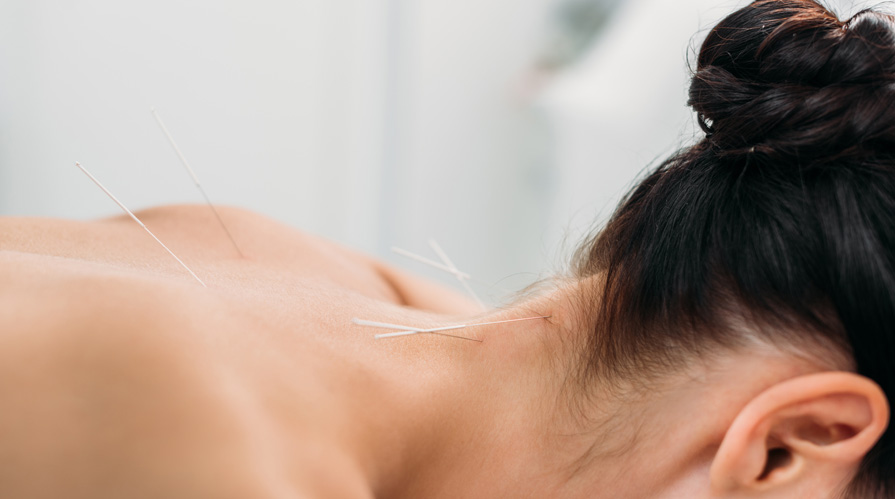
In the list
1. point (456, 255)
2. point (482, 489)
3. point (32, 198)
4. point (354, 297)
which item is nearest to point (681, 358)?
point (482, 489)

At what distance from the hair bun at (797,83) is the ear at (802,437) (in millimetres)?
194

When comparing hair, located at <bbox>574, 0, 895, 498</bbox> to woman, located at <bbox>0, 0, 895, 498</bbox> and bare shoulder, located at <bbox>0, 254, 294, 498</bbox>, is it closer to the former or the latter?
woman, located at <bbox>0, 0, 895, 498</bbox>

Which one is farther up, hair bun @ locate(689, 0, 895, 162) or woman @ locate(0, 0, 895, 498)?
hair bun @ locate(689, 0, 895, 162)

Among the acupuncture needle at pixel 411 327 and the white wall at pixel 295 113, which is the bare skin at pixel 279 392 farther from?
the white wall at pixel 295 113

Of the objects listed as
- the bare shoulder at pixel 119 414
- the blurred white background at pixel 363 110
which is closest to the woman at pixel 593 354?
the bare shoulder at pixel 119 414

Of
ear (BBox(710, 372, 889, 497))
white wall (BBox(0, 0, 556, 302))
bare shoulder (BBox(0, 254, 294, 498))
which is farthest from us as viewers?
white wall (BBox(0, 0, 556, 302))

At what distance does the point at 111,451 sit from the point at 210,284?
24 centimetres

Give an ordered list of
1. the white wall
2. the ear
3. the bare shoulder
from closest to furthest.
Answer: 1. the bare shoulder
2. the ear
3. the white wall

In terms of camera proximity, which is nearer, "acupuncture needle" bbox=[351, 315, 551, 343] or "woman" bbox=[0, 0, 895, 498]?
"woman" bbox=[0, 0, 895, 498]

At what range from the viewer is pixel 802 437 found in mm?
618

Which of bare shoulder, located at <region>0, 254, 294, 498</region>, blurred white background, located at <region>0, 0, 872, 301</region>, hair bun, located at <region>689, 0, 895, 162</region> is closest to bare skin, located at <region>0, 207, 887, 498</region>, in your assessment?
bare shoulder, located at <region>0, 254, 294, 498</region>

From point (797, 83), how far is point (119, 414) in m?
0.61

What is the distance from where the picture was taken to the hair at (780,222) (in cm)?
57

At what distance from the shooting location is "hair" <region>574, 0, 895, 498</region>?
0.57m
